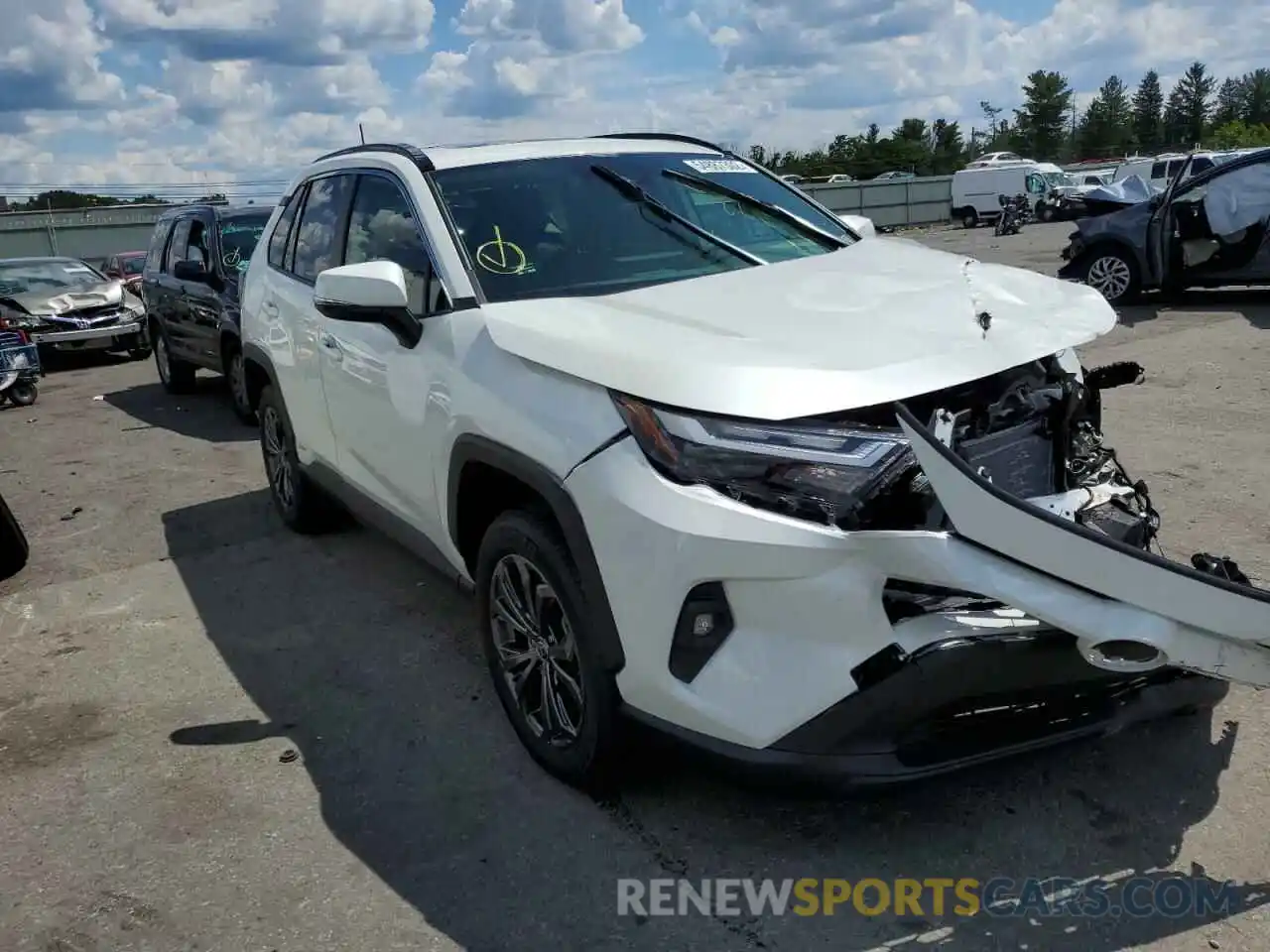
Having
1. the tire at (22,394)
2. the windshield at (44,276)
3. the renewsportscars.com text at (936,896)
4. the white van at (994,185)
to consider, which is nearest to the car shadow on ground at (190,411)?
the tire at (22,394)

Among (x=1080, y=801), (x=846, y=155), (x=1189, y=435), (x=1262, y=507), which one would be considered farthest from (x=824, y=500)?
(x=846, y=155)

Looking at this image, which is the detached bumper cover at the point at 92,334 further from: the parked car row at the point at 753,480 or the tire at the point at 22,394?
the parked car row at the point at 753,480

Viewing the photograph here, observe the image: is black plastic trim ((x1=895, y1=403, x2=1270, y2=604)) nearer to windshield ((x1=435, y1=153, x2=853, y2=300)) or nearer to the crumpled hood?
windshield ((x1=435, y1=153, x2=853, y2=300))

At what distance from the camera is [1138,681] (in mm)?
2658

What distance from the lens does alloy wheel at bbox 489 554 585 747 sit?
314 centimetres

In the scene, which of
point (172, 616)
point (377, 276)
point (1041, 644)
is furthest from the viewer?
point (172, 616)

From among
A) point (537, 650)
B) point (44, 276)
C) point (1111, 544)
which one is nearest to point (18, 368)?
point (44, 276)

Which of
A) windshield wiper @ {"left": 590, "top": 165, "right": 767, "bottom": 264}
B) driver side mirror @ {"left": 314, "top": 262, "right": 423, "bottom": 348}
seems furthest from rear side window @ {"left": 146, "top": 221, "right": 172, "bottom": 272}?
driver side mirror @ {"left": 314, "top": 262, "right": 423, "bottom": 348}

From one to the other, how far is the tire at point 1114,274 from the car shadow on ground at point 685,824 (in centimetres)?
1032

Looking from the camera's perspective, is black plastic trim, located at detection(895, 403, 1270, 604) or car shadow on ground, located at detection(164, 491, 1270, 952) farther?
car shadow on ground, located at detection(164, 491, 1270, 952)

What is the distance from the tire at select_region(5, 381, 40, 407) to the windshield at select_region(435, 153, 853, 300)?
10.2 meters

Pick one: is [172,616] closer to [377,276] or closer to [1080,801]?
[377,276]

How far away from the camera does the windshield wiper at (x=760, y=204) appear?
424 cm

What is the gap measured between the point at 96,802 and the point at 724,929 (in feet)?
7.09
